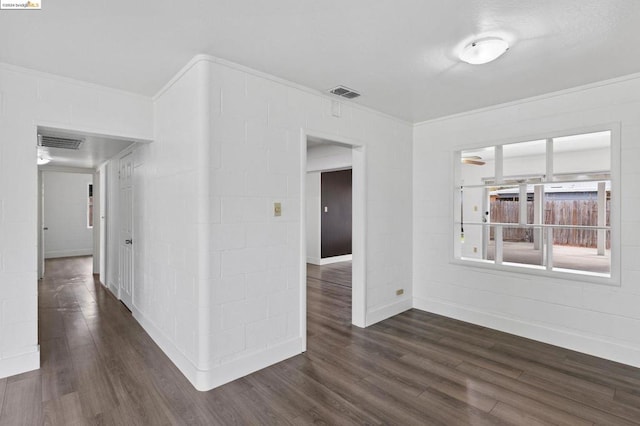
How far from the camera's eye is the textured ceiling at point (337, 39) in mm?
1922

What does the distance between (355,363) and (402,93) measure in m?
2.67

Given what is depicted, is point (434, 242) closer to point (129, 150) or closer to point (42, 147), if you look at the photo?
→ point (129, 150)

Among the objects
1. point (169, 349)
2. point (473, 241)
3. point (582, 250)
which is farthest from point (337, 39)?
point (582, 250)

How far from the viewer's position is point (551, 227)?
3.41m

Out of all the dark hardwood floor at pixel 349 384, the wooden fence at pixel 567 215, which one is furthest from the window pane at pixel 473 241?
the dark hardwood floor at pixel 349 384

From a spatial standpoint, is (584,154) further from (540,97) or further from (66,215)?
(66,215)

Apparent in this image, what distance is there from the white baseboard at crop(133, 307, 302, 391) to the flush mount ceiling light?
279cm

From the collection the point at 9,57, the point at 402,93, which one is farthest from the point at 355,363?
the point at 9,57

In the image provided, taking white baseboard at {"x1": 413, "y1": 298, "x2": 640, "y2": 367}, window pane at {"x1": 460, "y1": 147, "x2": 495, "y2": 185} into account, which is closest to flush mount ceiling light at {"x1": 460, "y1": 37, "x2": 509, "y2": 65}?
white baseboard at {"x1": 413, "y1": 298, "x2": 640, "y2": 367}

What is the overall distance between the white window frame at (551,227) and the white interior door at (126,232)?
419cm

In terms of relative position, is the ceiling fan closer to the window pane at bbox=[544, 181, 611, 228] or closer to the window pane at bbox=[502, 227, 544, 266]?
the window pane at bbox=[544, 181, 611, 228]

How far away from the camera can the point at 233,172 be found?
2.67m

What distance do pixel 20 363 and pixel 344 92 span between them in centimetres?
374

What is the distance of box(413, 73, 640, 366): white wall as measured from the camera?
9.67ft
